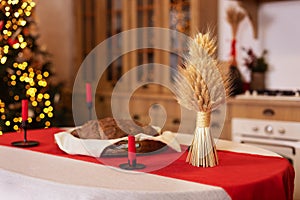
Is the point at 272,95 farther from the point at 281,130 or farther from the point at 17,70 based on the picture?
the point at 17,70

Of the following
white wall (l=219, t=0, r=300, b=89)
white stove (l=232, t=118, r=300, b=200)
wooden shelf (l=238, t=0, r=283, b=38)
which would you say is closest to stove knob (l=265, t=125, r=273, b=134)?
white stove (l=232, t=118, r=300, b=200)

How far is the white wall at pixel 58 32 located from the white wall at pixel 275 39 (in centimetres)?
172

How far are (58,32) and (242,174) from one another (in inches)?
145

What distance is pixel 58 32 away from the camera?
4988 mm

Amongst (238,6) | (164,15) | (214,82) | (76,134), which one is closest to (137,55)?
(164,15)

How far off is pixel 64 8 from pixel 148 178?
3.66 metres

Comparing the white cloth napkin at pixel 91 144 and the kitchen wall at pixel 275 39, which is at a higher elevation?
the kitchen wall at pixel 275 39

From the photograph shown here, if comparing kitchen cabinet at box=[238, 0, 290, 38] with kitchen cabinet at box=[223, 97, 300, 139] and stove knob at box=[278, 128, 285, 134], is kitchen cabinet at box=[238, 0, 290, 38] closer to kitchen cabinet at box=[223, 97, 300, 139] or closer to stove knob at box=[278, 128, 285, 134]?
kitchen cabinet at box=[223, 97, 300, 139]

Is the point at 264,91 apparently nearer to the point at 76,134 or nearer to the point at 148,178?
the point at 76,134

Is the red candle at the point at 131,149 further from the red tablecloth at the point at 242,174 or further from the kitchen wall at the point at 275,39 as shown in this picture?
the kitchen wall at the point at 275,39

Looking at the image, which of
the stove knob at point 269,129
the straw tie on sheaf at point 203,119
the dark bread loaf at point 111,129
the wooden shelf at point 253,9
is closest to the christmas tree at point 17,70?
the dark bread loaf at point 111,129

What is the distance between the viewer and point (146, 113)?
13.8 feet

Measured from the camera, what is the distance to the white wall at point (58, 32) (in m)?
4.90

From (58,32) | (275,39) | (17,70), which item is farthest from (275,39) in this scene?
(58,32)
